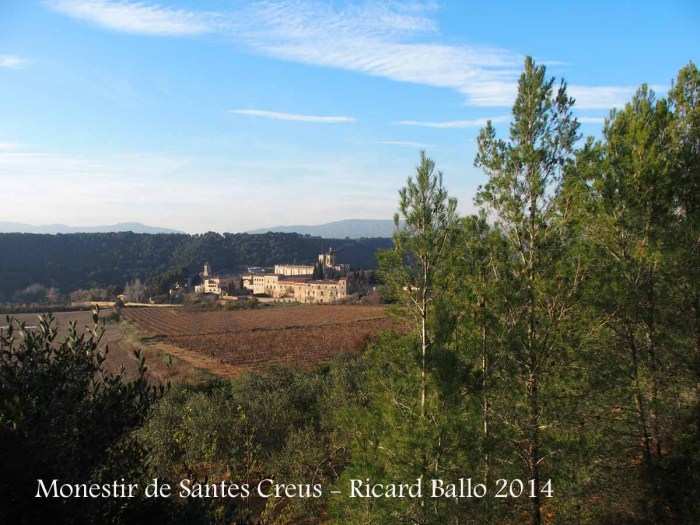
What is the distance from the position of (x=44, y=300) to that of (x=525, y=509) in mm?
72458

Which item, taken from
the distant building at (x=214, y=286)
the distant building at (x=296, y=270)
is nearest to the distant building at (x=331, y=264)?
the distant building at (x=296, y=270)

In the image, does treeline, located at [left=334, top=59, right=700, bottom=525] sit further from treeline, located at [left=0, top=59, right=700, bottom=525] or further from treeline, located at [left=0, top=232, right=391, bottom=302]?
treeline, located at [left=0, top=232, right=391, bottom=302]

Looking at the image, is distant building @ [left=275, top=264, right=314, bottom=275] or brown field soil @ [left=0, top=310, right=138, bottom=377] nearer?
brown field soil @ [left=0, top=310, right=138, bottom=377]

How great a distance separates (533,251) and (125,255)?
114637 mm

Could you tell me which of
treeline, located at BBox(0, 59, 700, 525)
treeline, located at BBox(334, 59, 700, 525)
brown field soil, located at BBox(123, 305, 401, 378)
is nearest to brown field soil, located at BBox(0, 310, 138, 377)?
brown field soil, located at BBox(123, 305, 401, 378)

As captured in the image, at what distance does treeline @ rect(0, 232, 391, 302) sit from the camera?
79688mm

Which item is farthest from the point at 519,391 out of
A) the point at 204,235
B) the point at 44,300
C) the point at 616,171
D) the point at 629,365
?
the point at 204,235

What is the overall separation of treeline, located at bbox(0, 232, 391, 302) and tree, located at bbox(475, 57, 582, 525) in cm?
4659

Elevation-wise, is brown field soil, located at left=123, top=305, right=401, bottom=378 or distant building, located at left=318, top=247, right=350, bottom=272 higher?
distant building, located at left=318, top=247, right=350, bottom=272

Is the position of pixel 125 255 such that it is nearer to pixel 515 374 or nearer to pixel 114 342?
pixel 114 342

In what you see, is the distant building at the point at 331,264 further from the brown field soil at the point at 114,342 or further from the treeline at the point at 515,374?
the treeline at the point at 515,374

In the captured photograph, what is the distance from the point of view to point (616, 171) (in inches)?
345

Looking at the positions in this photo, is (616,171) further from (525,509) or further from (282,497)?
(282,497)

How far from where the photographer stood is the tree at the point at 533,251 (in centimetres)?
703
